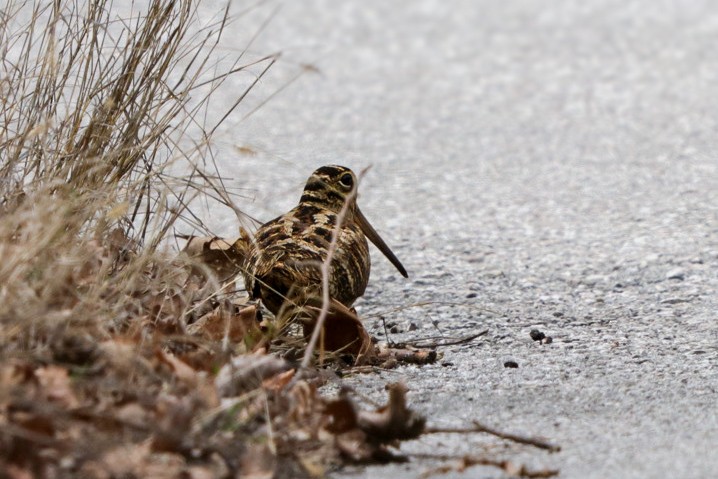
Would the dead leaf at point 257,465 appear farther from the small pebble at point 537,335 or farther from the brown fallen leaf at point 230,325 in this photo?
the small pebble at point 537,335

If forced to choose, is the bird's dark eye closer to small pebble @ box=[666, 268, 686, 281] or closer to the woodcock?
Result: the woodcock

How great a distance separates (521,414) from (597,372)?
57 cm

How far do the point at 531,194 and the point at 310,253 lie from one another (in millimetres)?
3153

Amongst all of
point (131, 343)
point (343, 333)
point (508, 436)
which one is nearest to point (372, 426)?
point (508, 436)

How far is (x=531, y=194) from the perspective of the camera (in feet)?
A: 25.5

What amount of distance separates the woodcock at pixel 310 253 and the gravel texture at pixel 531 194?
26 centimetres

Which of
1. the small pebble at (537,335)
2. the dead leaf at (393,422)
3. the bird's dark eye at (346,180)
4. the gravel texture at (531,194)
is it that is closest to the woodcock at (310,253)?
the bird's dark eye at (346,180)

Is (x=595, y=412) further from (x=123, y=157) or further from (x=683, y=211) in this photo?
(x=683, y=211)

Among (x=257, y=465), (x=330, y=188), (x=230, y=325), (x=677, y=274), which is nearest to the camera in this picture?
(x=257, y=465)

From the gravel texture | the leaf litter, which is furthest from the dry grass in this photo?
the gravel texture

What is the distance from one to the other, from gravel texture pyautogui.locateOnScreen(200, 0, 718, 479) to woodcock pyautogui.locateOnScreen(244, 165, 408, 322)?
259 millimetres

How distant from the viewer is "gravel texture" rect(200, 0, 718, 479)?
431cm

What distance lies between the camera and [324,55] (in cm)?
1119

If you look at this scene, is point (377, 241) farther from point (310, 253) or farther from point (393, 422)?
point (393, 422)
